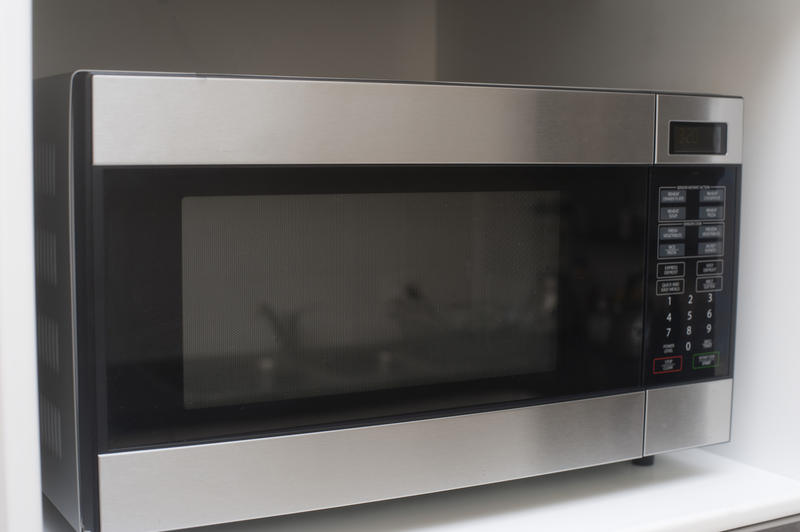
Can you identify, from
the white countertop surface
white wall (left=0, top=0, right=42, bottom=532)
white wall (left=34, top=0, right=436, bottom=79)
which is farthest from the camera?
white wall (left=34, top=0, right=436, bottom=79)

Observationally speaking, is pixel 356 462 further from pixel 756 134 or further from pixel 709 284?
pixel 756 134

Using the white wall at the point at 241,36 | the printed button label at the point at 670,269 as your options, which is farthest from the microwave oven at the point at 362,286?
the white wall at the point at 241,36

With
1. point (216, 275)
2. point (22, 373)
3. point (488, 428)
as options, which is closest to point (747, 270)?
point (488, 428)

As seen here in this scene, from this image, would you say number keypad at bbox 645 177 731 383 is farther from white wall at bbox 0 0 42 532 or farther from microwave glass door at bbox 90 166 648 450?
white wall at bbox 0 0 42 532

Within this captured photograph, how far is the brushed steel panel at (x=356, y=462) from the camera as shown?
537 millimetres

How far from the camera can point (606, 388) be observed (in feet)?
2.28

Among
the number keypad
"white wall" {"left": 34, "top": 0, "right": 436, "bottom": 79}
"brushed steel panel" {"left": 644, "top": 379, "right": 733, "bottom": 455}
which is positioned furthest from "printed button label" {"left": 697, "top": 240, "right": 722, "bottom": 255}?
"white wall" {"left": 34, "top": 0, "right": 436, "bottom": 79}

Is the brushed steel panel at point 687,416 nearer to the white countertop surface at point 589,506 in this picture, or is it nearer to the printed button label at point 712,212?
the white countertop surface at point 589,506

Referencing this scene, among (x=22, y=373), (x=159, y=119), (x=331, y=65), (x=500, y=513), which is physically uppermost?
(x=331, y=65)

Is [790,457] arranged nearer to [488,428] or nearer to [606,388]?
[606,388]

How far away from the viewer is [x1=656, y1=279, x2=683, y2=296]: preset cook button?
2.30ft

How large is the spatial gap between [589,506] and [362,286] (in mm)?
262

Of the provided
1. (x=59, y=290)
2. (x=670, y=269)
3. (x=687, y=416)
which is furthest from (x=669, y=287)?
(x=59, y=290)

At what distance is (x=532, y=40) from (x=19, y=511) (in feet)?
2.36
